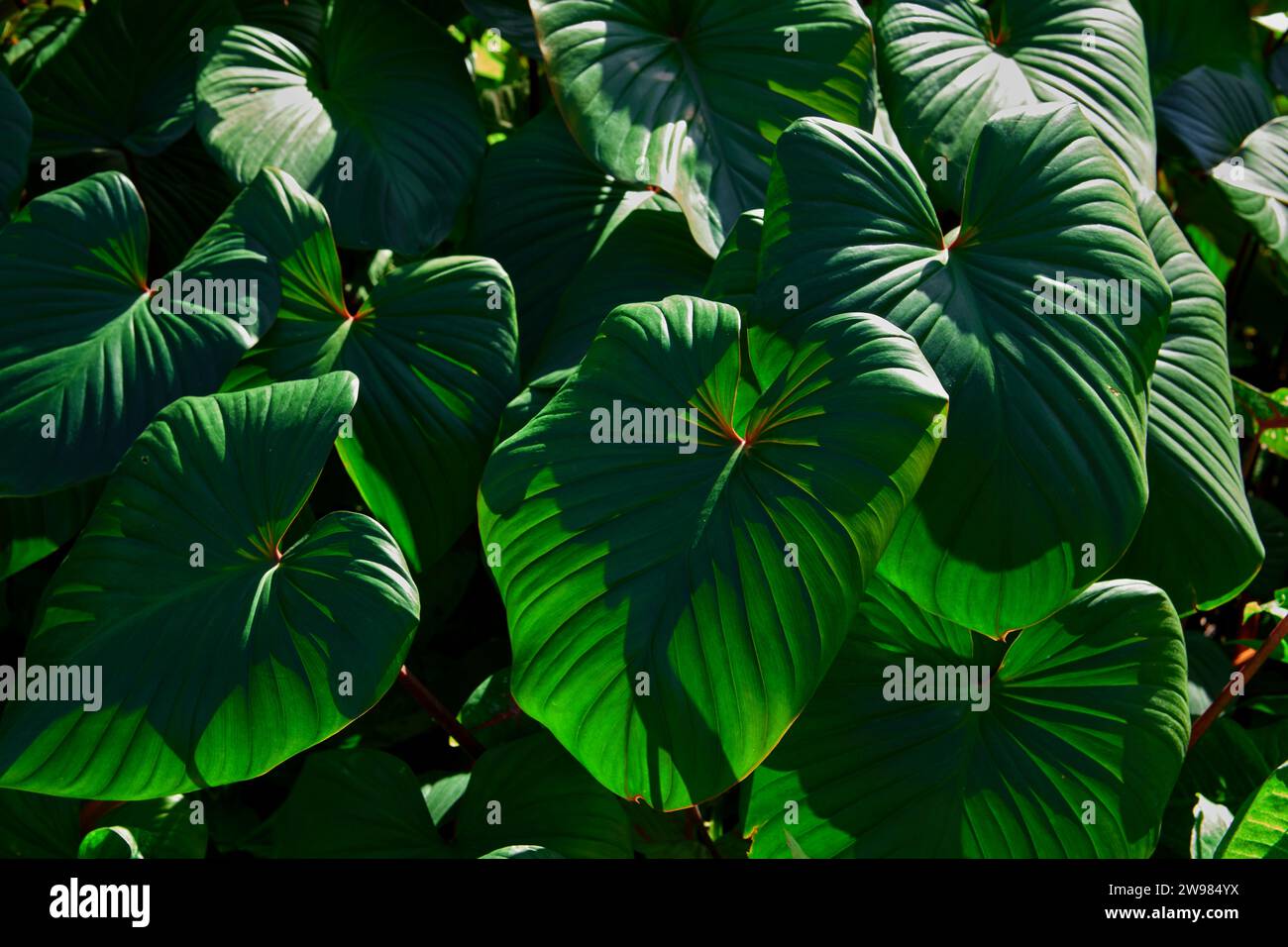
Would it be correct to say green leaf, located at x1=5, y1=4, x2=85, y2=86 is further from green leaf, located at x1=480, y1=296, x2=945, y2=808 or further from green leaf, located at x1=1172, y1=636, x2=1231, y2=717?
green leaf, located at x1=1172, y1=636, x2=1231, y2=717

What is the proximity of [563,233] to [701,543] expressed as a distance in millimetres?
675

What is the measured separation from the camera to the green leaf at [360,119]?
1303mm

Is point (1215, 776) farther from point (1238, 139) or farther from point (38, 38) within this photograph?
point (38, 38)

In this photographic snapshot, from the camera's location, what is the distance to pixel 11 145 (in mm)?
1271

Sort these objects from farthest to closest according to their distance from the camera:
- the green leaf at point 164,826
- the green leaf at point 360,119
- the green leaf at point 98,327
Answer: the green leaf at point 360,119 → the green leaf at point 164,826 → the green leaf at point 98,327

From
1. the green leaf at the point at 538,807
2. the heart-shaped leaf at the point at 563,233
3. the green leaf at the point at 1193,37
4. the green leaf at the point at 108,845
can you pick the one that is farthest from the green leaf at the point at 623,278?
the green leaf at the point at 1193,37

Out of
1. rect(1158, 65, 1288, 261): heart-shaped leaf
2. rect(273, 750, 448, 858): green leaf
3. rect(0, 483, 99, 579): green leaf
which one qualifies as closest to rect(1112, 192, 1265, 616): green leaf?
rect(1158, 65, 1288, 261): heart-shaped leaf

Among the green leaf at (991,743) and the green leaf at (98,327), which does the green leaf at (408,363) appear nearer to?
the green leaf at (98,327)

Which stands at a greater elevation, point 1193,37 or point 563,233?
point 1193,37

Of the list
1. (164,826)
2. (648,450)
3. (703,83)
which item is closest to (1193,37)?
(703,83)

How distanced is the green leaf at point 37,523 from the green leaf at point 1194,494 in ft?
3.88

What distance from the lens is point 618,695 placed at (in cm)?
87
